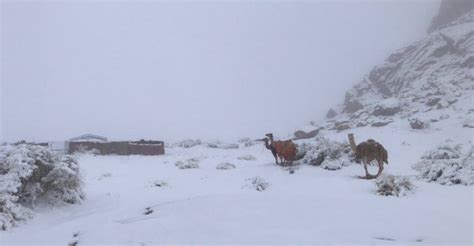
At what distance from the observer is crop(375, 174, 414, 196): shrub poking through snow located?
9.99m

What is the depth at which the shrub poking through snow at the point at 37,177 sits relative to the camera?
903 centimetres

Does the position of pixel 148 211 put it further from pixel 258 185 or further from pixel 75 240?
pixel 258 185

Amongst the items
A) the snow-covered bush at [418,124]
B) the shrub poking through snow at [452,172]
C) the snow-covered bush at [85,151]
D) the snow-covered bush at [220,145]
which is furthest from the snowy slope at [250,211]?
the snow-covered bush at [418,124]

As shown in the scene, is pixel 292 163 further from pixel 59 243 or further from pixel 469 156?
pixel 59 243

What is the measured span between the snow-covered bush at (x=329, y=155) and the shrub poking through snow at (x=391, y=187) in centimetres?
511

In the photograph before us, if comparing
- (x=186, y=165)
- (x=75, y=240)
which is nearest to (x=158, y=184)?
(x=75, y=240)

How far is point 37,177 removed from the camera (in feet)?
31.4

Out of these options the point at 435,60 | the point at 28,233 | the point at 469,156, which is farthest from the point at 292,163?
the point at 435,60

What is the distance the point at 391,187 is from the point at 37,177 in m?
8.34

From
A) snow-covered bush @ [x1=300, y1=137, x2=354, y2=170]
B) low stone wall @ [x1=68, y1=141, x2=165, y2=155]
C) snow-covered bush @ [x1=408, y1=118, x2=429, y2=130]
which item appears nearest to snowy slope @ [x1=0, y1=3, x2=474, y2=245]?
snow-covered bush @ [x1=300, y1=137, x2=354, y2=170]

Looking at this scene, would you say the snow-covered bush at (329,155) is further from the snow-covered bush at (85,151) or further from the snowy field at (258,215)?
the snow-covered bush at (85,151)

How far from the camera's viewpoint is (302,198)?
9664 millimetres

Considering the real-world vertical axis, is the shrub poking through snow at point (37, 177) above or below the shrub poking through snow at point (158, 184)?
above

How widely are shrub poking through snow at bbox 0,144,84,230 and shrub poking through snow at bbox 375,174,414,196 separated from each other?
23.8 ft
